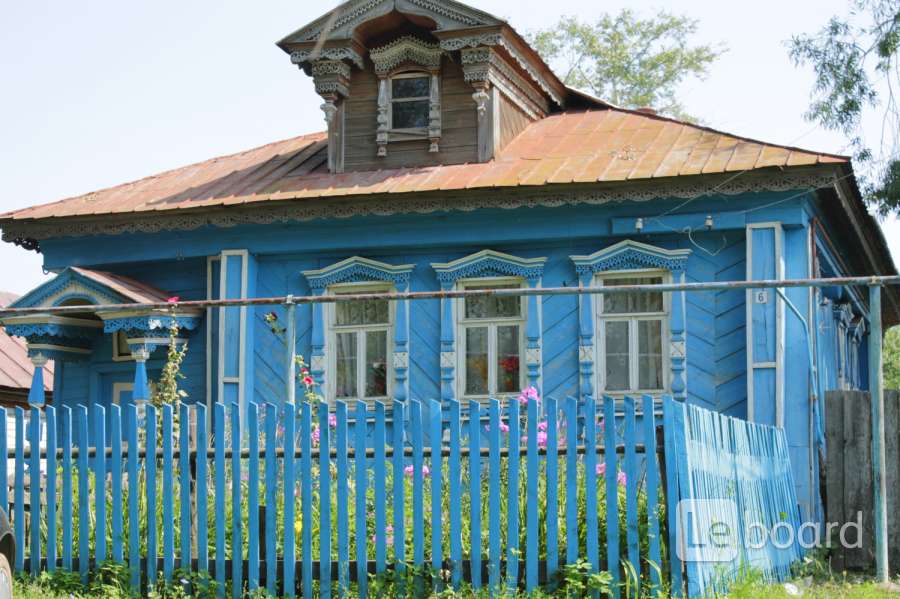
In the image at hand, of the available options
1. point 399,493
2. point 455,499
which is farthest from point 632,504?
point 399,493

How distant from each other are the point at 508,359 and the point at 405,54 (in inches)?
156

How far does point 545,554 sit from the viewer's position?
8203 millimetres

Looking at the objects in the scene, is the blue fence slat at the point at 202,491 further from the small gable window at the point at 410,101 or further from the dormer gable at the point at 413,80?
the small gable window at the point at 410,101

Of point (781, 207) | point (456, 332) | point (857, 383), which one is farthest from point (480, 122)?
point (857, 383)

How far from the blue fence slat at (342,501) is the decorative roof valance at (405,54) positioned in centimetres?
748

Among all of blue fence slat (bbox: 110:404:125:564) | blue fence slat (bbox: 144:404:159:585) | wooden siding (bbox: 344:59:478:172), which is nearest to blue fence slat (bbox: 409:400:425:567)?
blue fence slat (bbox: 144:404:159:585)

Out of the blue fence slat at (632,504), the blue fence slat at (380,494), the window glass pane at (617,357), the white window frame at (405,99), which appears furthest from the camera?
the white window frame at (405,99)

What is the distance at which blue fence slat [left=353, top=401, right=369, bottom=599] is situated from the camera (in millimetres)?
8328

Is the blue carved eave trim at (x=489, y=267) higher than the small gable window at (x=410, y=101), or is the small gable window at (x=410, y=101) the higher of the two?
the small gable window at (x=410, y=101)

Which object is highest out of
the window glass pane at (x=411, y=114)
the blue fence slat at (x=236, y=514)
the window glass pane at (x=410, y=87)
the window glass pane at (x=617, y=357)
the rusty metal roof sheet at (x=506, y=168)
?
the window glass pane at (x=410, y=87)

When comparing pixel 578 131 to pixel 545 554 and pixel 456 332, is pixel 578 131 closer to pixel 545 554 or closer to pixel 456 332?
pixel 456 332

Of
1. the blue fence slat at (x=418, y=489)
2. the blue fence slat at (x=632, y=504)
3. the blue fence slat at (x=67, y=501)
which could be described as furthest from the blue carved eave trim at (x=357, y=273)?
the blue fence slat at (x=632, y=504)

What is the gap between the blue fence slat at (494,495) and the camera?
26.6 ft

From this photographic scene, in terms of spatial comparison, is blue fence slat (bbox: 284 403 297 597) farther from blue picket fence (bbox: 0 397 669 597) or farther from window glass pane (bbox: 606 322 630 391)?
window glass pane (bbox: 606 322 630 391)
